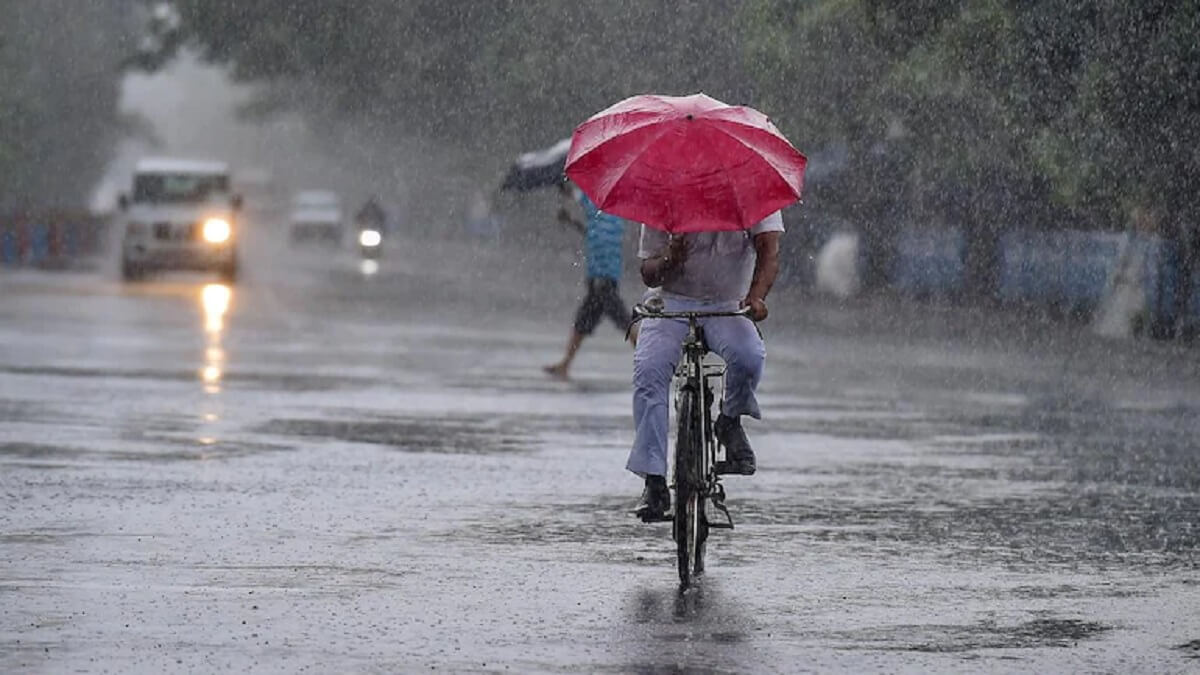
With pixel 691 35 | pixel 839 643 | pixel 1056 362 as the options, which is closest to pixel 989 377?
pixel 1056 362

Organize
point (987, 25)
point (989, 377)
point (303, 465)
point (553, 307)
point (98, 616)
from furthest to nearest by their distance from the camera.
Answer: point (553, 307) → point (987, 25) → point (989, 377) → point (303, 465) → point (98, 616)

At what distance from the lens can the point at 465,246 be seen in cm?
9044

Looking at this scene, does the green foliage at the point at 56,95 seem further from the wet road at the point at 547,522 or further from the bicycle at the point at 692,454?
the bicycle at the point at 692,454

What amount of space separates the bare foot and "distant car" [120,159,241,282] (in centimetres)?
2307

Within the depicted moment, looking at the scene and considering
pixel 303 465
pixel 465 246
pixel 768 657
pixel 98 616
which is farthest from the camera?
pixel 465 246

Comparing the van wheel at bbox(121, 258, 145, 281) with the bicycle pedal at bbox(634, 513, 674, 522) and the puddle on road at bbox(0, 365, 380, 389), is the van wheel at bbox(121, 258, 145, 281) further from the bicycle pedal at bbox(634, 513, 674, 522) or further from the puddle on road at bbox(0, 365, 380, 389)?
the bicycle pedal at bbox(634, 513, 674, 522)

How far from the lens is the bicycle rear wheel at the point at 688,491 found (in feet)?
32.0

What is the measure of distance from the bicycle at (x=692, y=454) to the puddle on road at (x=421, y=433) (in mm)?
5054

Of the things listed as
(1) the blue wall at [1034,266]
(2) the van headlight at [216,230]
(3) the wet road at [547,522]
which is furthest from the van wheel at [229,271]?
(3) the wet road at [547,522]

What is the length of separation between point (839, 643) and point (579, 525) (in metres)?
3.23

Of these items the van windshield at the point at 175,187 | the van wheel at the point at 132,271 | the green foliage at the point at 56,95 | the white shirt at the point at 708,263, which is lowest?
the white shirt at the point at 708,263

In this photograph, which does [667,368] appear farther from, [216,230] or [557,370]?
[216,230]

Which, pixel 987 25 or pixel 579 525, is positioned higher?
pixel 987 25

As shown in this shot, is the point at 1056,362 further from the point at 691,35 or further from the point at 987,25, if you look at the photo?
the point at 691,35
